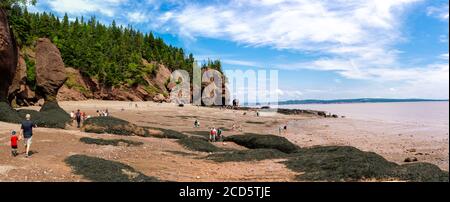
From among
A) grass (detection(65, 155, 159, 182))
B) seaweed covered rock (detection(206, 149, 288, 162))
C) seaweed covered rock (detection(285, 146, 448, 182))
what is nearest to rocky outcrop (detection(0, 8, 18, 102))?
grass (detection(65, 155, 159, 182))

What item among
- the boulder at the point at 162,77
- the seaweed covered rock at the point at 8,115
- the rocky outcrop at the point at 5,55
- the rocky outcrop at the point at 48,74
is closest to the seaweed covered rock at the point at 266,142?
the seaweed covered rock at the point at 8,115

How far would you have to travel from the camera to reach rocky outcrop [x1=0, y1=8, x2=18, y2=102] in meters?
41.1

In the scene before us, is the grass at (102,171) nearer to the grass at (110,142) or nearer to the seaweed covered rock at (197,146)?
the grass at (110,142)

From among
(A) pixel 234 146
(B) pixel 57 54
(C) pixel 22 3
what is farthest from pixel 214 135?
(B) pixel 57 54

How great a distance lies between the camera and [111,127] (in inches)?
1243

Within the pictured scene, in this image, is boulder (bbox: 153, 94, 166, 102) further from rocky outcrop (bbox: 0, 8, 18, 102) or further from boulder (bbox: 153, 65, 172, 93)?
rocky outcrop (bbox: 0, 8, 18, 102)

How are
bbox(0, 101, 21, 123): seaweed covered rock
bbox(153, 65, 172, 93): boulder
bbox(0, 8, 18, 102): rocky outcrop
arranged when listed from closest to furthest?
bbox(0, 101, 21, 123): seaweed covered rock, bbox(0, 8, 18, 102): rocky outcrop, bbox(153, 65, 172, 93): boulder

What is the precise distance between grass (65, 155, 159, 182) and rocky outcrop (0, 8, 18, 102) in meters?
29.5

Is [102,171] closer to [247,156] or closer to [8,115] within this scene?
[247,156]

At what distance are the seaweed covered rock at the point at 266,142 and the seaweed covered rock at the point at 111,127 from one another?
29.4 feet

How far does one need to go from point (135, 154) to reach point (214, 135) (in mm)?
14429

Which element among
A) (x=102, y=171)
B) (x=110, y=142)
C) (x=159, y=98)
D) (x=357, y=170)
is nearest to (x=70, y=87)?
(x=159, y=98)
